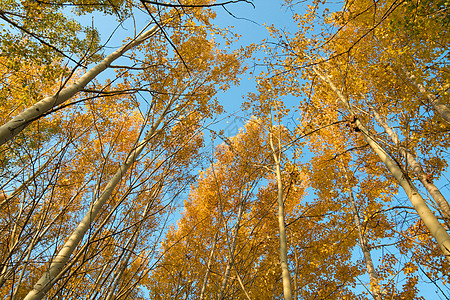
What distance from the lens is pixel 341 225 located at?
5.93 meters

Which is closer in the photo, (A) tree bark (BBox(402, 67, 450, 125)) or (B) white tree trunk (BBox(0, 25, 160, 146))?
(B) white tree trunk (BBox(0, 25, 160, 146))

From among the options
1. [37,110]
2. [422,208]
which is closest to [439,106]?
[422,208]

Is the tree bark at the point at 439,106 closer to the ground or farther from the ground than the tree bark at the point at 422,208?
farther from the ground

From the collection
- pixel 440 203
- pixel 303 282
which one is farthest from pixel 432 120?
pixel 303 282

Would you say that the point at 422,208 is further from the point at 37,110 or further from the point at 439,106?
the point at 37,110

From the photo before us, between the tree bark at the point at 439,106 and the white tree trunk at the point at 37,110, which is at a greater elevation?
the tree bark at the point at 439,106

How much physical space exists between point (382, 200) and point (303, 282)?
3.27 meters

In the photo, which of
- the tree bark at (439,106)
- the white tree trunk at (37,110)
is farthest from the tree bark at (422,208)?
the white tree trunk at (37,110)

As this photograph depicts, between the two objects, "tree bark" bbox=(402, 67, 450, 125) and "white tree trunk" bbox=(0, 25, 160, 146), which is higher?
"tree bark" bbox=(402, 67, 450, 125)

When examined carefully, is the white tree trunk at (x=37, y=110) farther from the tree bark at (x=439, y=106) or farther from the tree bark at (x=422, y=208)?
the tree bark at (x=439, y=106)

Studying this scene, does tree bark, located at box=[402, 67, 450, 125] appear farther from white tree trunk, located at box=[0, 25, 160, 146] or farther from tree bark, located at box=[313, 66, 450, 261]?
white tree trunk, located at box=[0, 25, 160, 146]

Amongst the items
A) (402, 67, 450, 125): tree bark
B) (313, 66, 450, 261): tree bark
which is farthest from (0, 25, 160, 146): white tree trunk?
(402, 67, 450, 125): tree bark

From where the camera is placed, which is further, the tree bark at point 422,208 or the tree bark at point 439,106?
the tree bark at point 439,106

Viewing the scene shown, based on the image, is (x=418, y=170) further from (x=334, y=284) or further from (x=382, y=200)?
(x=334, y=284)
